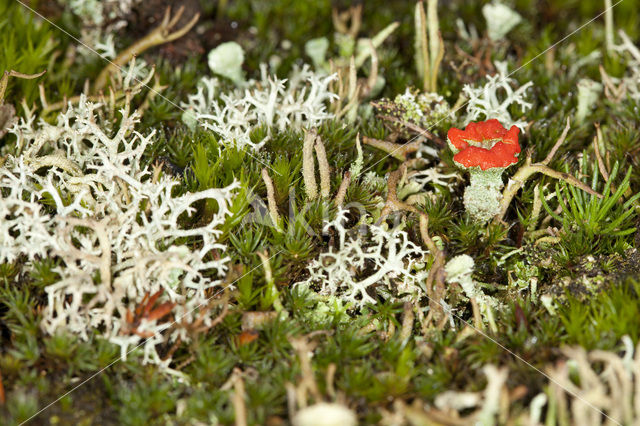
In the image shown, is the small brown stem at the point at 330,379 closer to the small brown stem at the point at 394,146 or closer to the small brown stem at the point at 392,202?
the small brown stem at the point at 392,202

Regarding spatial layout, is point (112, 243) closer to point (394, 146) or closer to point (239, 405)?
point (239, 405)

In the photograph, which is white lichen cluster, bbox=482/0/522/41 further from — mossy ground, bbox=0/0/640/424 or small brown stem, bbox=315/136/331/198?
small brown stem, bbox=315/136/331/198

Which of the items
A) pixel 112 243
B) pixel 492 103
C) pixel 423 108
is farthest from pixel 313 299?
pixel 492 103

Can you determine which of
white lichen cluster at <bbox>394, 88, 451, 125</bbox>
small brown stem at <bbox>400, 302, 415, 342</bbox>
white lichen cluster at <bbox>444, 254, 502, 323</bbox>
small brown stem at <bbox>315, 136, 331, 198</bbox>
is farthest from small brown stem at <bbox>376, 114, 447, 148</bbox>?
small brown stem at <bbox>400, 302, 415, 342</bbox>

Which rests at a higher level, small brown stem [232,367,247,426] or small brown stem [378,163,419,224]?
small brown stem [378,163,419,224]

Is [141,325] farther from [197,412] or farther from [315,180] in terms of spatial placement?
[315,180]
